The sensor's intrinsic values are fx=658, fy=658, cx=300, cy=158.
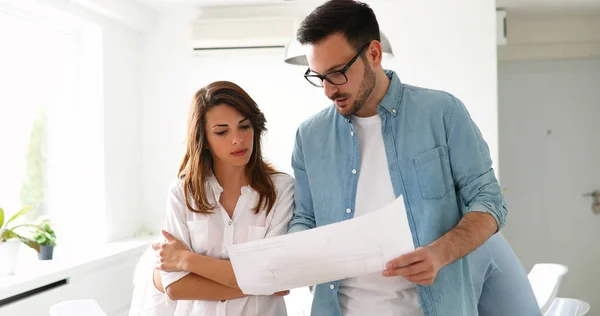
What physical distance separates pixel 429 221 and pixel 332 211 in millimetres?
223

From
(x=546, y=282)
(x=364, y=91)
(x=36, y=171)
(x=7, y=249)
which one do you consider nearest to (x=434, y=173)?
(x=364, y=91)

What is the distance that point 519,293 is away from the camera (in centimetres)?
225

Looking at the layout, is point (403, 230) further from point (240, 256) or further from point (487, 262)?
point (487, 262)

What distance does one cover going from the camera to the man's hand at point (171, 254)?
163 centimetres

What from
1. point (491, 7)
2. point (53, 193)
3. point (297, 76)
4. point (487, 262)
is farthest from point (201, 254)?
point (491, 7)

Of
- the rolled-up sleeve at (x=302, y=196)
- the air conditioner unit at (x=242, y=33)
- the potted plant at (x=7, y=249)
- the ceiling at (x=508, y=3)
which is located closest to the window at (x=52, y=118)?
the potted plant at (x=7, y=249)

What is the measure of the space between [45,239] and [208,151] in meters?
2.05

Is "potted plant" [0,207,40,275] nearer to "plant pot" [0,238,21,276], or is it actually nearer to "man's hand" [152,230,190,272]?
"plant pot" [0,238,21,276]

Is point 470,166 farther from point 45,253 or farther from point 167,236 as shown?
point 45,253

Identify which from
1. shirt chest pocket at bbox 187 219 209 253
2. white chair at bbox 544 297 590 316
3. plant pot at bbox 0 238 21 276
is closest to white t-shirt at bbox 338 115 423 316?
shirt chest pocket at bbox 187 219 209 253

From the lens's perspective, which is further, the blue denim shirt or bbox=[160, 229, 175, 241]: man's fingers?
bbox=[160, 229, 175, 241]: man's fingers

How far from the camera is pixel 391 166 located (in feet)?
4.93

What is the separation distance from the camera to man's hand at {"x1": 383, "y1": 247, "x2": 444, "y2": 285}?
50.9 inches

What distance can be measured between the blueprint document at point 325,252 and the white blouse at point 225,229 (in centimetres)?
26
